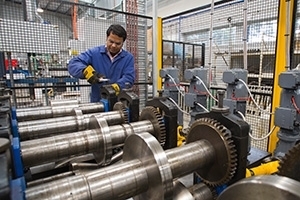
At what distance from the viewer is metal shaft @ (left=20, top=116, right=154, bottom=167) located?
2.63 ft

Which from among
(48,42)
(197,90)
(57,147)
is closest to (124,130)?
(57,147)

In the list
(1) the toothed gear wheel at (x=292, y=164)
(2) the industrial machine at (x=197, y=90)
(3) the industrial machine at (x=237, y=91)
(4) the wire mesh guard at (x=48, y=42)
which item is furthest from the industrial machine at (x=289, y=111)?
(4) the wire mesh guard at (x=48, y=42)

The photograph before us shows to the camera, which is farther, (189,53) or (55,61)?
(189,53)

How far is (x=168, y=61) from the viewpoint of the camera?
16.1ft

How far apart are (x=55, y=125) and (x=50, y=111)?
0.23m

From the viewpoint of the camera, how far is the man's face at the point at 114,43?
165 cm

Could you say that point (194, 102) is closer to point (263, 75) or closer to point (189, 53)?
point (263, 75)

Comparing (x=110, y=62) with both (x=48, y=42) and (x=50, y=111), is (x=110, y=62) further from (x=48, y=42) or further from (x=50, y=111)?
(x=50, y=111)

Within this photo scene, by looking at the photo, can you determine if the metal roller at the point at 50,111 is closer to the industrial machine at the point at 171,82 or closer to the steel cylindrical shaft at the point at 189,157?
the steel cylindrical shaft at the point at 189,157

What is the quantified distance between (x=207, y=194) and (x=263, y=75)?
139 inches

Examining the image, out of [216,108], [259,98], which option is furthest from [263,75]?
[216,108]

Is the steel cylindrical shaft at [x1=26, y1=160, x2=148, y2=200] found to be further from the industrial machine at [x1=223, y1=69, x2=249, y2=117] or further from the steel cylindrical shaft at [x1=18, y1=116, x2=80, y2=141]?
the industrial machine at [x1=223, y1=69, x2=249, y2=117]

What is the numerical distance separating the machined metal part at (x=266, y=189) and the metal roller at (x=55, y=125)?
740 mm

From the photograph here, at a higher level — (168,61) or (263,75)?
(168,61)
